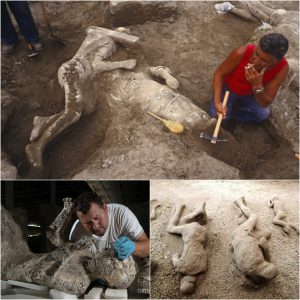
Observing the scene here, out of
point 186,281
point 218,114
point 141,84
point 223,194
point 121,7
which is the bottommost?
point 186,281

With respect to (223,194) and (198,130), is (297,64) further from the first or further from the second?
(223,194)

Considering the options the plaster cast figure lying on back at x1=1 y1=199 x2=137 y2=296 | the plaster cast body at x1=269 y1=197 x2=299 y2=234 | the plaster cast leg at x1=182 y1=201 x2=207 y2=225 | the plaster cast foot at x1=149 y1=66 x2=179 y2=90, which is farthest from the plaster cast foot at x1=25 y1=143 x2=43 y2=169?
the plaster cast body at x1=269 y1=197 x2=299 y2=234

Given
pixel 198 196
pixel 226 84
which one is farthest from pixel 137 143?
pixel 226 84

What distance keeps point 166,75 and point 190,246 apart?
1.45 meters

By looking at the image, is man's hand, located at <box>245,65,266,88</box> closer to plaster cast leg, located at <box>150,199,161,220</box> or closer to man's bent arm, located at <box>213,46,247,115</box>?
man's bent arm, located at <box>213,46,247,115</box>

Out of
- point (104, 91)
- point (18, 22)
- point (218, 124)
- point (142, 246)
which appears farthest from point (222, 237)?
point (18, 22)

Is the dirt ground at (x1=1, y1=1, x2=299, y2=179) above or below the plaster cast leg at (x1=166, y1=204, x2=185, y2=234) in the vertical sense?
above

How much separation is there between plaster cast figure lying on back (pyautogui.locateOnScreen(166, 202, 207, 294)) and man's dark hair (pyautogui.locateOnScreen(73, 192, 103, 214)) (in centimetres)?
63

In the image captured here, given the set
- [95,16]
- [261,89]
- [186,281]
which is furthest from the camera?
[95,16]

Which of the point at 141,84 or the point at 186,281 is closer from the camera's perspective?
the point at 186,281

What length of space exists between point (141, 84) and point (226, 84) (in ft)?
2.37

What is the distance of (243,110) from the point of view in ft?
12.1

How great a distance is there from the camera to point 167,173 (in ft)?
11.9

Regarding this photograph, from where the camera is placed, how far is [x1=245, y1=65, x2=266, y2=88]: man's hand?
3.54 m
